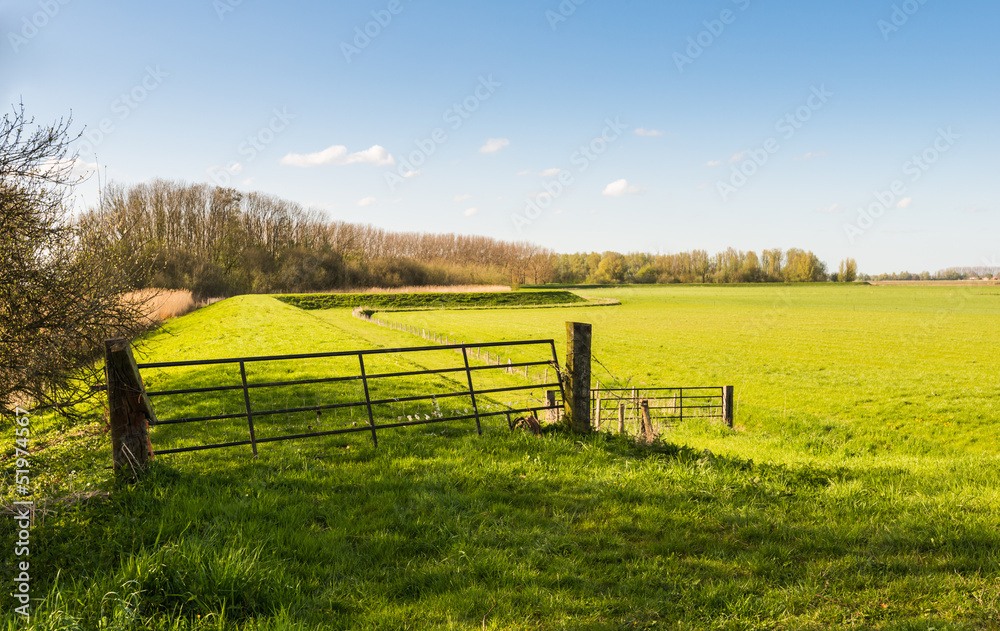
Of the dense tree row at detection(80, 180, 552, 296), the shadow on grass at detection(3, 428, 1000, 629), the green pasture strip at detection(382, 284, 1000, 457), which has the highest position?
the dense tree row at detection(80, 180, 552, 296)

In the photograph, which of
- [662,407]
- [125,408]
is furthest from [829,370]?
[125,408]

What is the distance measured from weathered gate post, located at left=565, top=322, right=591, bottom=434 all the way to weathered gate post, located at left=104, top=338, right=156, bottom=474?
5154 millimetres

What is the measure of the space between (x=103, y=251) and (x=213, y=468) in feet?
25.2

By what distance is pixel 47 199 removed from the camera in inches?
388

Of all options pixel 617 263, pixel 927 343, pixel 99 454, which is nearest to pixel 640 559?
pixel 99 454

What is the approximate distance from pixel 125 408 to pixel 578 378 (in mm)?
5448

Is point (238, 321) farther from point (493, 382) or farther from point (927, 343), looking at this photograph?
point (927, 343)

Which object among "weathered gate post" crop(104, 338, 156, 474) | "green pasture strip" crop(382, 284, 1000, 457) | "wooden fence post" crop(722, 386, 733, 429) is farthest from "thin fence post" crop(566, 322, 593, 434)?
"wooden fence post" crop(722, 386, 733, 429)

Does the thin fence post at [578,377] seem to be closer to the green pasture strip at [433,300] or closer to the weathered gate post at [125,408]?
the weathered gate post at [125,408]

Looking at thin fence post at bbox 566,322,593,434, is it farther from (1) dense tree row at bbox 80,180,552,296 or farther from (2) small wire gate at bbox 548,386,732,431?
(1) dense tree row at bbox 80,180,552,296

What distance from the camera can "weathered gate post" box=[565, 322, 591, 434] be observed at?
767cm

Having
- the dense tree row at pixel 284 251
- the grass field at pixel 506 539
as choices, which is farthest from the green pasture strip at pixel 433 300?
the grass field at pixel 506 539

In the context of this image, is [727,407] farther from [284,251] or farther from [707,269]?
[707,269]

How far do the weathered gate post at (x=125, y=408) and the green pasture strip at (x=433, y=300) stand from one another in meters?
60.0
